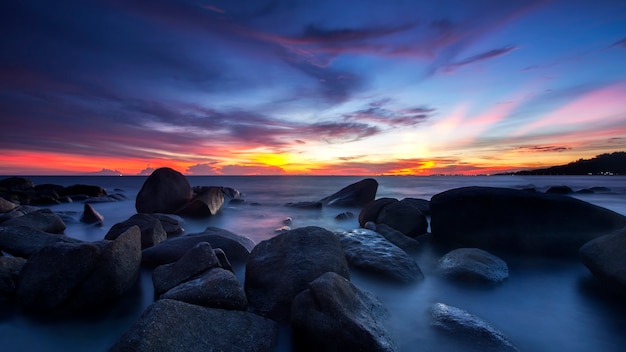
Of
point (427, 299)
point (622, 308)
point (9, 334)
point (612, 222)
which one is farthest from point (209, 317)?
point (612, 222)

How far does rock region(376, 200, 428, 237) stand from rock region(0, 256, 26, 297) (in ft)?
24.3

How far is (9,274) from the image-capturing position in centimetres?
420

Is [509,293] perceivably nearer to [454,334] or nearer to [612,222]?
[454,334]

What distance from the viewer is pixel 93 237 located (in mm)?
8852

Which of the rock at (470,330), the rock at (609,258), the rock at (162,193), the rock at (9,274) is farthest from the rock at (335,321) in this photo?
the rock at (162,193)

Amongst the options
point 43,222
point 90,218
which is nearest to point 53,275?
point 43,222

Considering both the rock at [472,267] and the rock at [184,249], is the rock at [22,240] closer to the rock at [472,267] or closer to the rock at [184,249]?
the rock at [184,249]

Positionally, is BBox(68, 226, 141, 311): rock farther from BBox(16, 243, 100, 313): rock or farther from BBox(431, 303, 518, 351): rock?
BBox(431, 303, 518, 351): rock

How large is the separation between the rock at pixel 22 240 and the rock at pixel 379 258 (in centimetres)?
482

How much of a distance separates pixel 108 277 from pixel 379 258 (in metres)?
4.10

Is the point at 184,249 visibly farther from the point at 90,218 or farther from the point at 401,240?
the point at 90,218

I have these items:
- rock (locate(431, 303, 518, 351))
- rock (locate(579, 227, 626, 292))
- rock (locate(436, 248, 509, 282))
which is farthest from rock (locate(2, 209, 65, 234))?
rock (locate(579, 227, 626, 292))

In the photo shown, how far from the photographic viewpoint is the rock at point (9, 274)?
4.09m

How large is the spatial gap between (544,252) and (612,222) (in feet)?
4.65
